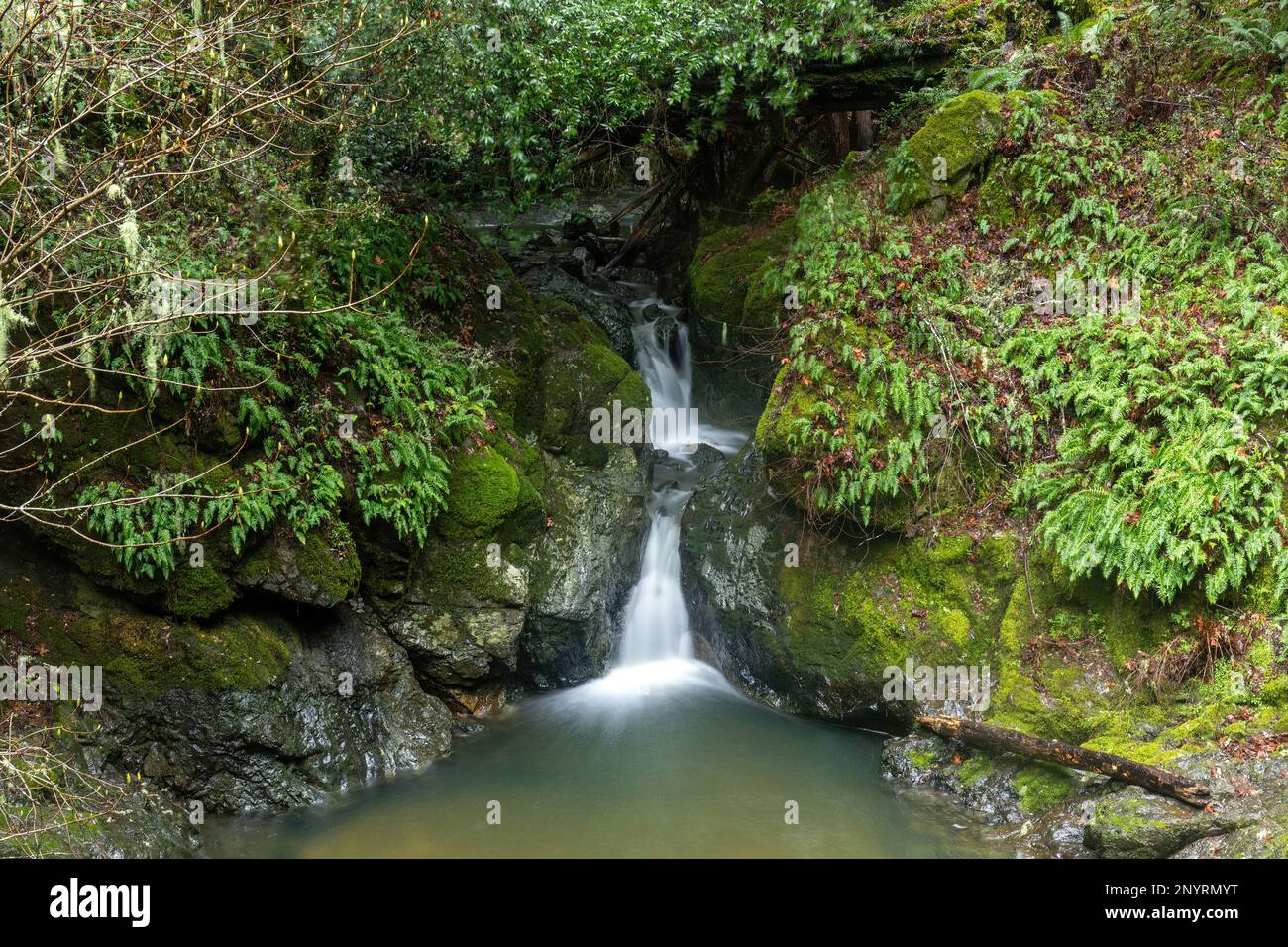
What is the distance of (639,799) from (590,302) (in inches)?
356

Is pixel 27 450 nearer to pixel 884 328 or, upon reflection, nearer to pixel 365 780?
pixel 365 780

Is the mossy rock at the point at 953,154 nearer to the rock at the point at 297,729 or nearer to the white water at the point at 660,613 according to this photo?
the white water at the point at 660,613

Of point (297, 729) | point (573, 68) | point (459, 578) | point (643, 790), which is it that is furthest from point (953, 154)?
point (297, 729)

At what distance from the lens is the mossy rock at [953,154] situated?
11.8 metres

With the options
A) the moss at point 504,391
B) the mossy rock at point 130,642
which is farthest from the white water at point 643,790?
the moss at point 504,391

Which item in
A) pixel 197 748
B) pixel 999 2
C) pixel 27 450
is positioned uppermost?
pixel 999 2

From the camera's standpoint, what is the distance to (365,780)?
8.80m

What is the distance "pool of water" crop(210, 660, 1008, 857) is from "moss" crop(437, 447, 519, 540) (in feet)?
7.61

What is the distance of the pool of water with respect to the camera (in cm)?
774

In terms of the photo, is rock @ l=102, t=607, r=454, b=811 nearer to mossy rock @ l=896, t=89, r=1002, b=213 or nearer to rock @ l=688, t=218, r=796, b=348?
rock @ l=688, t=218, r=796, b=348

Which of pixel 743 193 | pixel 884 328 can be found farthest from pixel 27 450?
pixel 743 193

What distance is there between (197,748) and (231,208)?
601cm

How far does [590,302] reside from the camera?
15.0 meters

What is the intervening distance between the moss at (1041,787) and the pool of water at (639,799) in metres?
0.54
